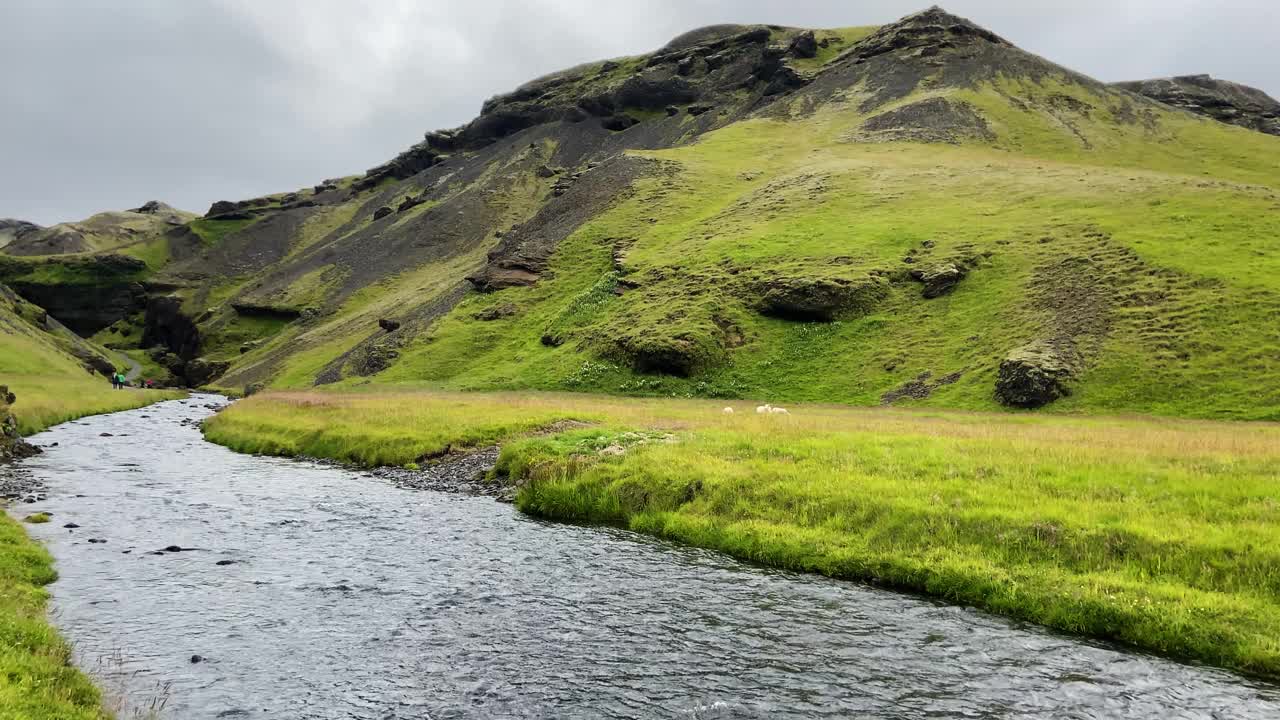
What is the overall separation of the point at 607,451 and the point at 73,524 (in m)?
19.0

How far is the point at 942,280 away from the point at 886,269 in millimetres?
6304

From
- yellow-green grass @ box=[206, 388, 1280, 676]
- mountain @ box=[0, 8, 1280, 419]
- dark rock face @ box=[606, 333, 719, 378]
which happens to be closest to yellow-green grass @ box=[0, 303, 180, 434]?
mountain @ box=[0, 8, 1280, 419]

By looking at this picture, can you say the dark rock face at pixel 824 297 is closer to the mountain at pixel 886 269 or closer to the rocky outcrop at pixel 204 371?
the mountain at pixel 886 269

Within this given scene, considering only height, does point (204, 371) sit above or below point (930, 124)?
below

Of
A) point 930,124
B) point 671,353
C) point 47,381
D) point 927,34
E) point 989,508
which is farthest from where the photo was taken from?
point 927,34

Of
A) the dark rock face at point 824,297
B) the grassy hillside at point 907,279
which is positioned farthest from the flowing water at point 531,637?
the dark rock face at point 824,297

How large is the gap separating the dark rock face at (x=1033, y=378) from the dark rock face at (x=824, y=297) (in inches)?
802

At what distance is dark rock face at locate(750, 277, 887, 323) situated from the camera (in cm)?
7350

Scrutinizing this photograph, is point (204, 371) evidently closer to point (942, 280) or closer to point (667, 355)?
point (667, 355)

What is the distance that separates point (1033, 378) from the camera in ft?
170

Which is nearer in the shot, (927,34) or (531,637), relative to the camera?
(531,637)

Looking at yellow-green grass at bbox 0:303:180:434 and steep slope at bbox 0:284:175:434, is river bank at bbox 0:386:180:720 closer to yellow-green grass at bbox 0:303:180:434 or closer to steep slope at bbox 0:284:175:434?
yellow-green grass at bbox 0:303:180:434

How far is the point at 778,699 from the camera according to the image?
12.7 m

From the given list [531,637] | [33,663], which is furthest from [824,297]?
[33,663]
